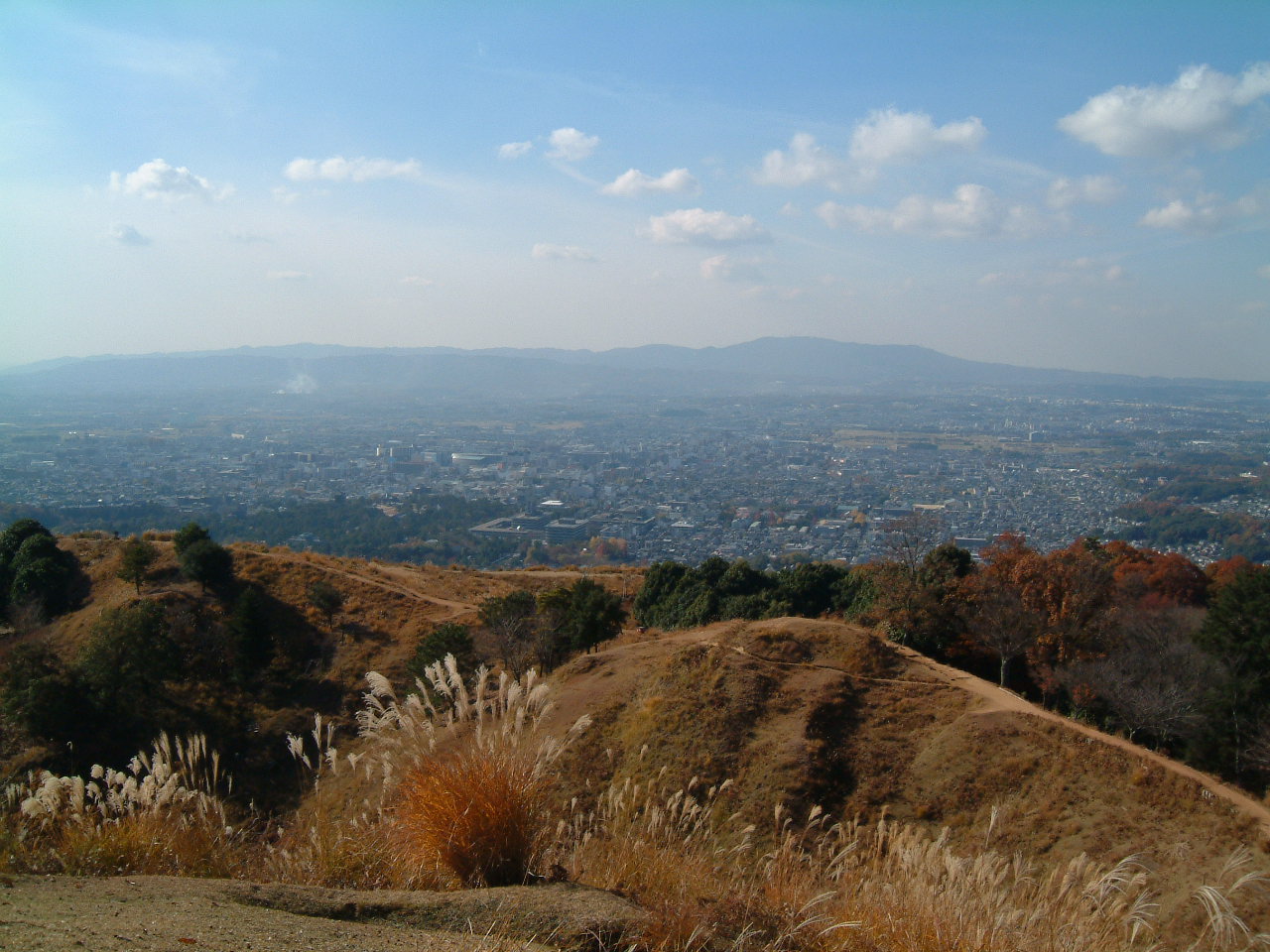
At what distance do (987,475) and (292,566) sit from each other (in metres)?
53.4

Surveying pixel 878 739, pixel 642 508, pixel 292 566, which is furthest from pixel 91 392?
pixel 878 739

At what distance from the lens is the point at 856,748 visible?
42.8 ft

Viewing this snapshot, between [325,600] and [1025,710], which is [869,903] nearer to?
[1025,710]

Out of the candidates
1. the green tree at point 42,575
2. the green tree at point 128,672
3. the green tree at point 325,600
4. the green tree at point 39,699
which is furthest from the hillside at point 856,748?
the green tree at point 42,575

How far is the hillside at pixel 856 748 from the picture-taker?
10.6 metres

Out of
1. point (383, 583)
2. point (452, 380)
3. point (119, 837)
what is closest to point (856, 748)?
point (119, 837)

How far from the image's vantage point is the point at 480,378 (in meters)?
184

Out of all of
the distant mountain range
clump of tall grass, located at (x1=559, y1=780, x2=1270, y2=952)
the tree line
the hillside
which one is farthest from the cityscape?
the distant mountain range

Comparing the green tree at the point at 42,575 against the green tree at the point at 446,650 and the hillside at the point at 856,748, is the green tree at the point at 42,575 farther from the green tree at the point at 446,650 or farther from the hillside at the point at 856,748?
the green tree at the point at 446,650

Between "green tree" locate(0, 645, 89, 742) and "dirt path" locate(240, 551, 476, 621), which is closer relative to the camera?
"green tree" locate(0, 645, 89, 742)

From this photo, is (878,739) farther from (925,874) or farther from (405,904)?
(405,904)

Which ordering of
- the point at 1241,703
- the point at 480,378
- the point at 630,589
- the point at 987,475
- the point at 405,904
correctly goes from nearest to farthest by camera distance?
the point at 405,904, the point at 1241,703, the point at 630,589, the point at 987,475, the point at 480,378

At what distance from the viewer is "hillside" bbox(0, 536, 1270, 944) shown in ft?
34.8

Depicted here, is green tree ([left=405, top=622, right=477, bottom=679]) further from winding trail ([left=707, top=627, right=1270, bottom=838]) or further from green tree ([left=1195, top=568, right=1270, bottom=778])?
green tree ([left=1195, top=568, right=1270, bottom=778])
